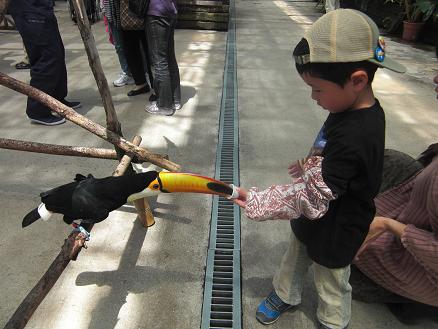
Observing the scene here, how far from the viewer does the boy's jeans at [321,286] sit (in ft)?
4.38

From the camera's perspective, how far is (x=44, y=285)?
3.55ft

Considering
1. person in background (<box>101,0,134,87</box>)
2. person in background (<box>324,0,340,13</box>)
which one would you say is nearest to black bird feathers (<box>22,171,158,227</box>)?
person in background (<box>101,0,134,87</box>)

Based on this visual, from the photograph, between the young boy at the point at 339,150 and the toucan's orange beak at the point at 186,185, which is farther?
the toucan's orange beak at the point at 186,185

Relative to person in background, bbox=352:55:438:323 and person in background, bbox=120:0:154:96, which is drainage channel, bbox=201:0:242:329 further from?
person in background, bbox=120:0:154:96

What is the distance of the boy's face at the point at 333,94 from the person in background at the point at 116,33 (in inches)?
113

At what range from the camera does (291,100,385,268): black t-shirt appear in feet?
3.43

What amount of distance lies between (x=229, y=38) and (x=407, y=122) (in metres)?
3.96

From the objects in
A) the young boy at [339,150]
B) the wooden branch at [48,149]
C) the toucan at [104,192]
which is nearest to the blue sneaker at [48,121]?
the wooden branch at [48,149]

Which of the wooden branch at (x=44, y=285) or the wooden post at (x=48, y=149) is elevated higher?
the wooden branch at (x=44, y=285)

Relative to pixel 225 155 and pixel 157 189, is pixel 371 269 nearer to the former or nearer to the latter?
pixel 157 189

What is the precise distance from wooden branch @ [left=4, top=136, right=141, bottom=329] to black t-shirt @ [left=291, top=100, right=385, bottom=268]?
0.82 meters

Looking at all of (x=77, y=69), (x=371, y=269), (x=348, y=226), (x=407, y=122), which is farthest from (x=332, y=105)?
(x=77, y=69)

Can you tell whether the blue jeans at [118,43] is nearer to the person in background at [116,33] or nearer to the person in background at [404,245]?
the person in background at [116,33]

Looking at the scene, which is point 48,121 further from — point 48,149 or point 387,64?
point 387,64
